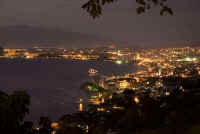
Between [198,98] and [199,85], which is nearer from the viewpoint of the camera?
[198,98]

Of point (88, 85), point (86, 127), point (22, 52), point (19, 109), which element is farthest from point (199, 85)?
point (22, 52)

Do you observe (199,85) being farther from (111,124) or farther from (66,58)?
(66,58)

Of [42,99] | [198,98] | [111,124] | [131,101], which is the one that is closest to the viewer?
[198,98]

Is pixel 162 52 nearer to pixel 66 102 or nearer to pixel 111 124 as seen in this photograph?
pixel 66 102

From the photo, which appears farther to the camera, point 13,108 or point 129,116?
point 13,108

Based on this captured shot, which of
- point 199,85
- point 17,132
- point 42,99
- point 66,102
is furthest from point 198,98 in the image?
point 42,99

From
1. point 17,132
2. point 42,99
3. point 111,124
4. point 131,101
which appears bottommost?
point 42,99

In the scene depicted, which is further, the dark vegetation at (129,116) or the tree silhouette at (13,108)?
the tree silhouette at (13,108)

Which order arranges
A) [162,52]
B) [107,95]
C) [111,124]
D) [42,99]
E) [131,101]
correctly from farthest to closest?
[162,52] < [42,99] < [107,95] < [131,101] < [111,124]

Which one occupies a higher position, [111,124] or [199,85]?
[199,85]

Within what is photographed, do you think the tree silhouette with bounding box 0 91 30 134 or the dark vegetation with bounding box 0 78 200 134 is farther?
the tree silhouette with bounding box 0 91 30 134
